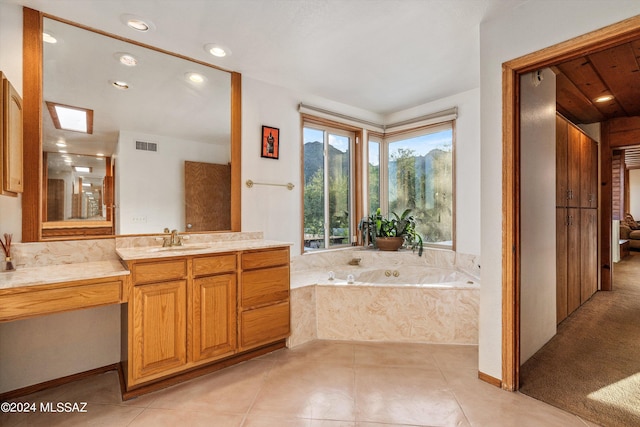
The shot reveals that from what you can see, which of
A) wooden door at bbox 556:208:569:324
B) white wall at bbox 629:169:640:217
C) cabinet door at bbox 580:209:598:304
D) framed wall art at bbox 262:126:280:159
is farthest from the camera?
white wall at bbox 629:169:640:217

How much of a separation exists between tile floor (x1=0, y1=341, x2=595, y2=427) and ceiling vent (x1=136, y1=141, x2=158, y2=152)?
5.53 feet

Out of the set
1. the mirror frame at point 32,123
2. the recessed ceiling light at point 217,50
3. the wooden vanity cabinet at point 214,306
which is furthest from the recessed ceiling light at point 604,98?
the mirror frame at point 32,123

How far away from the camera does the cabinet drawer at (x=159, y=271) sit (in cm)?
186

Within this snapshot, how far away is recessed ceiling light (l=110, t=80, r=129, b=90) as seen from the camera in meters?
2.29

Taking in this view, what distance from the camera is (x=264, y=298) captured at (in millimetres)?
2416

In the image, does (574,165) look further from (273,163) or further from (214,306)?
(214,306)

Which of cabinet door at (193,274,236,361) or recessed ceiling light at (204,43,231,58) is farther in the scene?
recessed ceiling light at (204,43,231,58)

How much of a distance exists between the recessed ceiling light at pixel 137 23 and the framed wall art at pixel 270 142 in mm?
1193

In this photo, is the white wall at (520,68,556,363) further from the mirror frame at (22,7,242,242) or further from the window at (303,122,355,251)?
the mirror frame at (22,7,242,242)

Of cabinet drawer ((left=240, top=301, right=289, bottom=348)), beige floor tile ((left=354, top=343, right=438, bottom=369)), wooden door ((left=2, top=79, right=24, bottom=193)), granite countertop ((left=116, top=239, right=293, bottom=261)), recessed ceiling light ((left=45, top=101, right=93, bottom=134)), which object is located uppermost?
recessed ceiling light ((left=45, top=101, right=93, bottom=134))

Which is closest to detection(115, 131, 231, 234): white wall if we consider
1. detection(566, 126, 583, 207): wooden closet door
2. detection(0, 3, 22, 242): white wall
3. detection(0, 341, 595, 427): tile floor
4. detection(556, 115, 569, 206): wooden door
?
detection(0, 3, 22, 242): white wall

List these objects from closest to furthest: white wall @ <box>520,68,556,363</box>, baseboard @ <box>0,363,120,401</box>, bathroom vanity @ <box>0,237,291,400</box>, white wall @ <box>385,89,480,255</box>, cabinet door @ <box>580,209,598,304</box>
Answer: bathroom vanity @ <box>0,237,291,400</box>, baseboard @ <box>0,363,120,401</box>, white wall @ <box>520,68,556,363</box>, white wall @ <box>385,89,480,255</box>, cabinet door @ <box>580,209,598,304</box>

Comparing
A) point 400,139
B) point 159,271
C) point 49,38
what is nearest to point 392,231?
point 400,139

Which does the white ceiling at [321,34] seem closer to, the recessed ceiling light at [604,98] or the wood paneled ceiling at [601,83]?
the wood paneled ceiling at [601,83]
